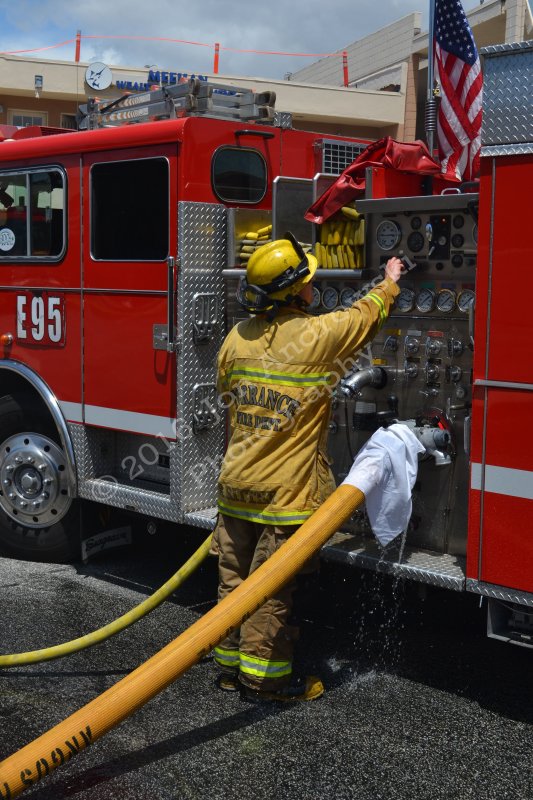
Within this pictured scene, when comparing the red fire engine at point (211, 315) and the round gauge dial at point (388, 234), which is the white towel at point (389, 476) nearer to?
the red fire engine at point (211, 315)

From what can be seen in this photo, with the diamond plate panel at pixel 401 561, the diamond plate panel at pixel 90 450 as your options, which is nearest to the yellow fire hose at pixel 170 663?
the diamond plate panel at pixel 401 561

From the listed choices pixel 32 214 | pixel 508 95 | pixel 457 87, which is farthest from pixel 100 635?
pixel 457 87

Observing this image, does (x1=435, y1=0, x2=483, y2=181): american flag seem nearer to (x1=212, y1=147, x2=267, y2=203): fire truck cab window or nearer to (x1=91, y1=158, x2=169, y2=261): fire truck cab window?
(x1=212, y1=147, x2=267, y2=203): fire truck cab window

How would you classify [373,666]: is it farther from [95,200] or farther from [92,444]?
[95,200]

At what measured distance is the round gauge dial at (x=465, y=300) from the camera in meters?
4.20

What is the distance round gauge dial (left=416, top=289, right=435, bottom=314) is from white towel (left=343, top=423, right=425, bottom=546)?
630 mm

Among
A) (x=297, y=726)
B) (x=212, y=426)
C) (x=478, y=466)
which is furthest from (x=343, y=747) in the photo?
(x=212, y=426)

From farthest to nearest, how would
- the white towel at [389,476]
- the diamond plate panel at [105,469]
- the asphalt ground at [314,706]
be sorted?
the diamond plate panel at [105,469] < the white towel at [389,476] < the asphalt ground at [314,706]

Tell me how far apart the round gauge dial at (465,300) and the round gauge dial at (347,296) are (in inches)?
23.6

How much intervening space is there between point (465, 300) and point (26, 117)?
838 inches

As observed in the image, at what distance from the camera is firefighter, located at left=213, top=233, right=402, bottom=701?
13.3ft

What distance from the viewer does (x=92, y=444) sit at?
563 centimetres

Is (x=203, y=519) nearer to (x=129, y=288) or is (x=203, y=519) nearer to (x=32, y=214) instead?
(x=129, y=288)

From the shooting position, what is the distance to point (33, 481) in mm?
5879
